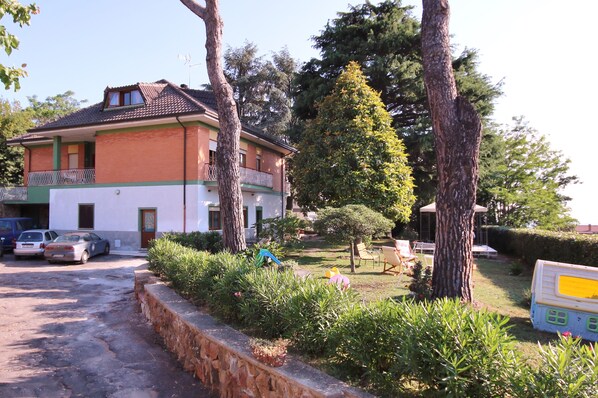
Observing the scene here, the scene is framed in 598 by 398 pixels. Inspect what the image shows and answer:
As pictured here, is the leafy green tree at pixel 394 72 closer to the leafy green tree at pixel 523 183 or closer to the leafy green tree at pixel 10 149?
the leafy green tree at pixel 523 183

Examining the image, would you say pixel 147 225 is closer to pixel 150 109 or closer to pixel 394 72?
pixel 150 109

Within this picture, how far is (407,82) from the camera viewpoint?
21.2 metres

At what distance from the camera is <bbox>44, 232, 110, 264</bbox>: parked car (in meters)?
14.5

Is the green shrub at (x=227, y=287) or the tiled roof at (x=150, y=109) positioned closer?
the green shrub at (x=227, y=287)

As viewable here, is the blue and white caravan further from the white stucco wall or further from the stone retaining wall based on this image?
the white stucco wall

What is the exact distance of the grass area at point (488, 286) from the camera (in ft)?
17.6

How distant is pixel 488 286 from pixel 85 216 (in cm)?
2004

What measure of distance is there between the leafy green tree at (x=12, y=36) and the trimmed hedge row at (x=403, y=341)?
5.08m

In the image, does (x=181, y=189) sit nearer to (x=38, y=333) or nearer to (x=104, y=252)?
(x=104, y=252)

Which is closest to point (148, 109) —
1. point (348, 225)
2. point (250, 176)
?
point (250, 176)

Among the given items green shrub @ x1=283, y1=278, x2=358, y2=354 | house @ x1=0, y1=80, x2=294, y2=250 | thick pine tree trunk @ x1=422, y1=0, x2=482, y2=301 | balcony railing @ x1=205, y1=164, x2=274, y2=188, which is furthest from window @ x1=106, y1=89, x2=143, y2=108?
green shrub @ x1=283, y1=278, x2=358, y2=354

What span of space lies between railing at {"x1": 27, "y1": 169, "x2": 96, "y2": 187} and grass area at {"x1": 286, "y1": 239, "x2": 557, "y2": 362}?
13654mm

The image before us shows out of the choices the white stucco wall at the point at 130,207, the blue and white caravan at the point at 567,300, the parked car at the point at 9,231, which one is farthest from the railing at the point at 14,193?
the blue and white caravan at the point at 567,300

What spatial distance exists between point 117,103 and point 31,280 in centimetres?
1214
